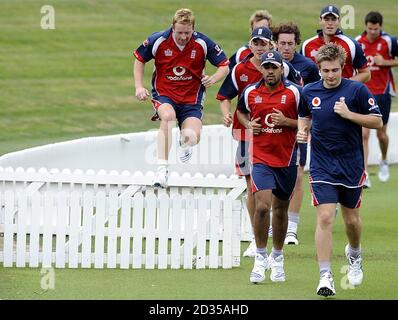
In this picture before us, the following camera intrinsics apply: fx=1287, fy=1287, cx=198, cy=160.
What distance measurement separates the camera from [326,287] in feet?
37.8

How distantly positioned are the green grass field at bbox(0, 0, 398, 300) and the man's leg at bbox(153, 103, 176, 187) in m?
1.36

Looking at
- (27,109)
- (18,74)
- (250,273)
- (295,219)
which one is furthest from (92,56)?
(250,273)

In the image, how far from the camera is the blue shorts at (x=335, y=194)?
38.8ft

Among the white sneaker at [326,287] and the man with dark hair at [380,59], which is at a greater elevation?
the man with dark hair at [380,59]

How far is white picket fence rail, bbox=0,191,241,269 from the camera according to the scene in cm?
1373

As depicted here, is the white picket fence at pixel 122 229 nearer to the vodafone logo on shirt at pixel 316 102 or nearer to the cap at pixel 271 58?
the cap at pixel 271 58

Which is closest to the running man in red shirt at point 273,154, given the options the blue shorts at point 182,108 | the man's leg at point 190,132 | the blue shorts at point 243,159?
the blue shorts at point 243,159

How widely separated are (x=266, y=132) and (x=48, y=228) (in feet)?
8.67

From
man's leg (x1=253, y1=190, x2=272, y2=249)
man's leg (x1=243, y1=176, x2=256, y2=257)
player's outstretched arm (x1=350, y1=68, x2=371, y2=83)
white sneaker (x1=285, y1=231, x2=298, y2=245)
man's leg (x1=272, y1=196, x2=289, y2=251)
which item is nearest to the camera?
man's leg (x1=253, y1=190, x2=272, y2=249)

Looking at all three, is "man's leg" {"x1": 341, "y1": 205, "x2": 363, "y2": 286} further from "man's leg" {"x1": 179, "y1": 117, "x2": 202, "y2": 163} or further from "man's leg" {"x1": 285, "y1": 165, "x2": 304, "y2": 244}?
"man's leg" {"x1": 179, "y1": 117, "x2": 202, "y2": 163}

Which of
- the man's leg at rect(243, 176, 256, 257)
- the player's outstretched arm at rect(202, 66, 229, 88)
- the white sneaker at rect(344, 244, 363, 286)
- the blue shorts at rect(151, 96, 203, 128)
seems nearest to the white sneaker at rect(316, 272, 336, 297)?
the white sneaker at rect(344, 244, 363, 286)

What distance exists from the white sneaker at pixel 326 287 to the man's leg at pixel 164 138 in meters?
3.43

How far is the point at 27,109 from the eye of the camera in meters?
26.7

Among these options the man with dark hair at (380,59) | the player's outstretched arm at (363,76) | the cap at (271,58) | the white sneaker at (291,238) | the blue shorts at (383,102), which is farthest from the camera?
the blue shorts at (383,102)
